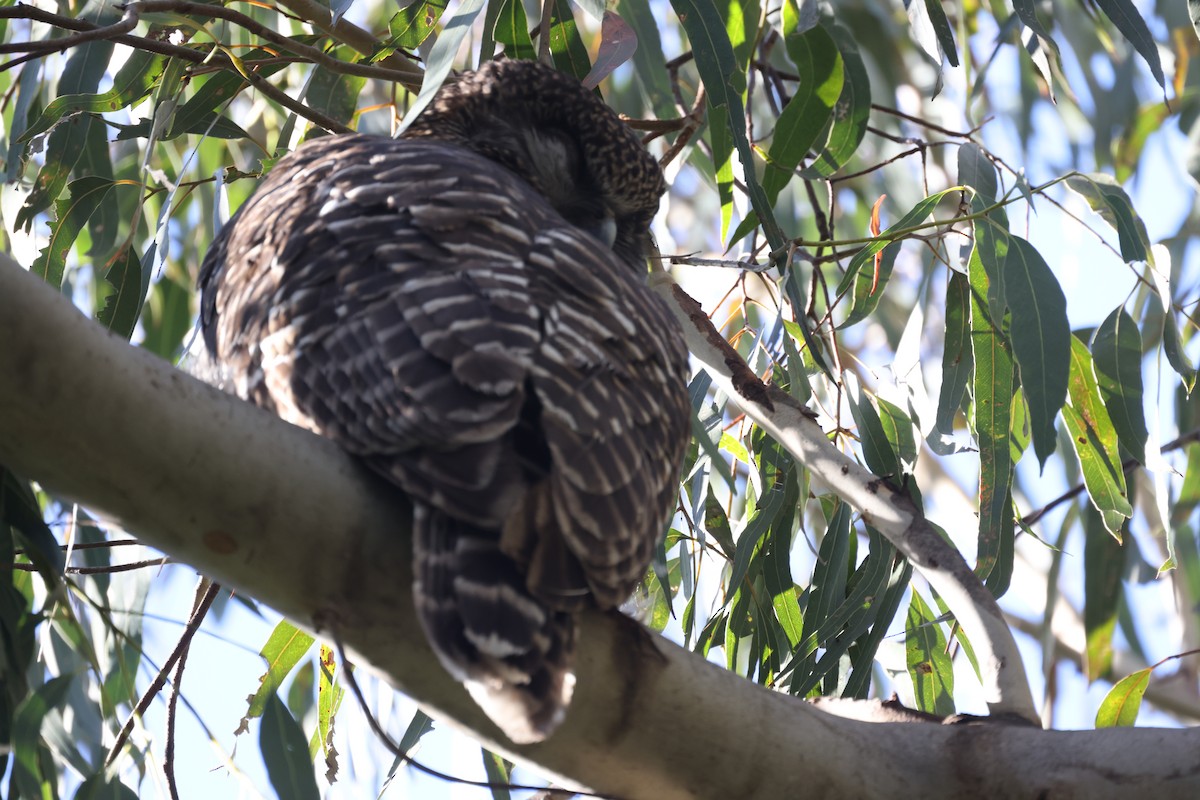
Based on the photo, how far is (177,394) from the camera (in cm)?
124

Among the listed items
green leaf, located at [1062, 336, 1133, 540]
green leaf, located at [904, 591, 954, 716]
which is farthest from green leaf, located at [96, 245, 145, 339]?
green leaf, located at [1062, 336, 1133, 540]

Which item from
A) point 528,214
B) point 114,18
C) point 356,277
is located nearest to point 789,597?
point 528,214

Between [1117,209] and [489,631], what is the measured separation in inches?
67.5

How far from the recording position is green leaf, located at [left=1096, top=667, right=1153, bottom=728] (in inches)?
86.0

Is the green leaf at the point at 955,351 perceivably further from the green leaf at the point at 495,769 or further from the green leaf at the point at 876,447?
the green leaf at the point at 495,769

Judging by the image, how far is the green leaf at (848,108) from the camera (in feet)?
8.97

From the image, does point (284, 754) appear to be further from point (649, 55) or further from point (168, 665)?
point (649, 55)

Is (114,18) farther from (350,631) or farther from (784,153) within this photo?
(350,631)

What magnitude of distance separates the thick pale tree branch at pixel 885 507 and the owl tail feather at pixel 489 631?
2.33 ft

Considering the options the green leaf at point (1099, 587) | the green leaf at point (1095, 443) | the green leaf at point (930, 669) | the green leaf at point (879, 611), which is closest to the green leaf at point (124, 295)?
the green leaf at point (879, 611)

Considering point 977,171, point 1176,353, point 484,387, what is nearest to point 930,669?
point 1176,353

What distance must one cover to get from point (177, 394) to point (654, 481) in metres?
0.60

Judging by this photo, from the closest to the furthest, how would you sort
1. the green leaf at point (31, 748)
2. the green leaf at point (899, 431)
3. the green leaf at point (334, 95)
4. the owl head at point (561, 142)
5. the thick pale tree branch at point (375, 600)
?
the thick pale tree branch at point (375, 600), the green leaf at point (31, 748), the green leaf at point (899, 431), the owl head at point (561, 142), the green leaf at point (334, 95)

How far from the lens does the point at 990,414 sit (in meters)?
2.40
